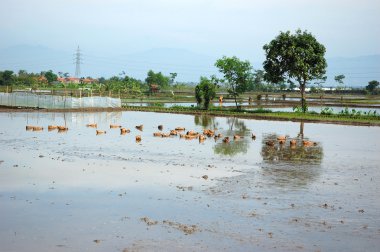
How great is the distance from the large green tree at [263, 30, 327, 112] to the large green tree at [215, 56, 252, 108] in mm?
2377

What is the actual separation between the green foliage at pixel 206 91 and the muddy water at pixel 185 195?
26.8m

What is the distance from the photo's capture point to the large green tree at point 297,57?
175ft

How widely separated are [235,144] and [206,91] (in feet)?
91.2

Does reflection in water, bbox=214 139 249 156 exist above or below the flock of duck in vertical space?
below

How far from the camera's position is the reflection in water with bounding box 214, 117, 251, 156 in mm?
26328

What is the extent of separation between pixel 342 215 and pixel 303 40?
42.2m

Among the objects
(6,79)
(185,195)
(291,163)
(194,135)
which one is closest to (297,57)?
(194,135)

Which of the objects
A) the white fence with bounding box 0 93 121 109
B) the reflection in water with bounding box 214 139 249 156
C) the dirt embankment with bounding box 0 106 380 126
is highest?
the white fence with bounding box 0 93 121 109

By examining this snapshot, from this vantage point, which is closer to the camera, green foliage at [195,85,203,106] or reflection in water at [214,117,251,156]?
reflection in water at [214,117,251,156]

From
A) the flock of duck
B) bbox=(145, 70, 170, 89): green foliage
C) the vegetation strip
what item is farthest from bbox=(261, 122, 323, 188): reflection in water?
bbox=(145, 70, 170, 89): green foliage

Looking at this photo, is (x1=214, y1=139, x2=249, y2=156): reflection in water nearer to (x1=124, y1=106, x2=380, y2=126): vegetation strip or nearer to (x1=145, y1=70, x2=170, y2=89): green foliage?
(x1=124, y1=106, x2=380, y2=126): vegetation strip

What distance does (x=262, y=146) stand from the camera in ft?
94.4

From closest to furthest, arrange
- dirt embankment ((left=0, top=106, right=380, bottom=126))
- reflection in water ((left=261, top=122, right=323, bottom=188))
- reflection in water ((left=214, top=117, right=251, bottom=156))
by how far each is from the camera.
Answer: reflection in water ((left=261, top=122, right=323, bottom=188)) < reflection in water ((left=214, top=117, right=251, bottom=156)) < dirt embankment ((left=0, top=106, right=380, bottom=126))

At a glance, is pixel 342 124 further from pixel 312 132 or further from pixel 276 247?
pixel 276 247
